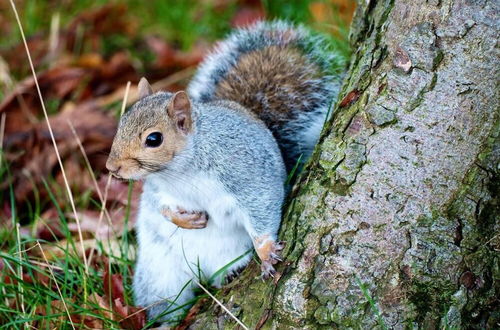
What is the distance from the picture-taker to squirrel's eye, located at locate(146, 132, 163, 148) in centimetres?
161

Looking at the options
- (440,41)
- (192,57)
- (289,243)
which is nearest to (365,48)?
(440,41)

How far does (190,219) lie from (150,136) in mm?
242

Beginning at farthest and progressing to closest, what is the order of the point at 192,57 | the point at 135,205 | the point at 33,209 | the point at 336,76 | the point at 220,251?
the point at 192,57
the point at 33,209
the point at 135,205
the point at 336,76
the point at 220,251

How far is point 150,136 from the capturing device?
1612 mm

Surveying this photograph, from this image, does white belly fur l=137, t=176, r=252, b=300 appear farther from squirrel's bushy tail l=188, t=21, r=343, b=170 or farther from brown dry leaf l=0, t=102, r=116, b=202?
brown dry leaf l=0, t=102, r=116, b=202

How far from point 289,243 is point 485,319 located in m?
0.45

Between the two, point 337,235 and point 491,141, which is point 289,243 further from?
point 491,141

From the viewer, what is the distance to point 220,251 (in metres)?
1.80

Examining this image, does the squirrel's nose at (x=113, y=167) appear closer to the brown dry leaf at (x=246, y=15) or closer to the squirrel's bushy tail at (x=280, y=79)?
the squirrel's bushy tail at (x=280, y=79)

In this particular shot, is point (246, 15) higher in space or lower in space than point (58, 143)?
higher

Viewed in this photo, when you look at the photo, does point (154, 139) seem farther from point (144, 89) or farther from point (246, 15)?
point (246, 15)

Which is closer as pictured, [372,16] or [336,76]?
[372,16]

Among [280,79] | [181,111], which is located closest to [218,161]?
[181,111]

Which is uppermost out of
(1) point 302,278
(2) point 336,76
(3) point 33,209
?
(2) point 336,76
